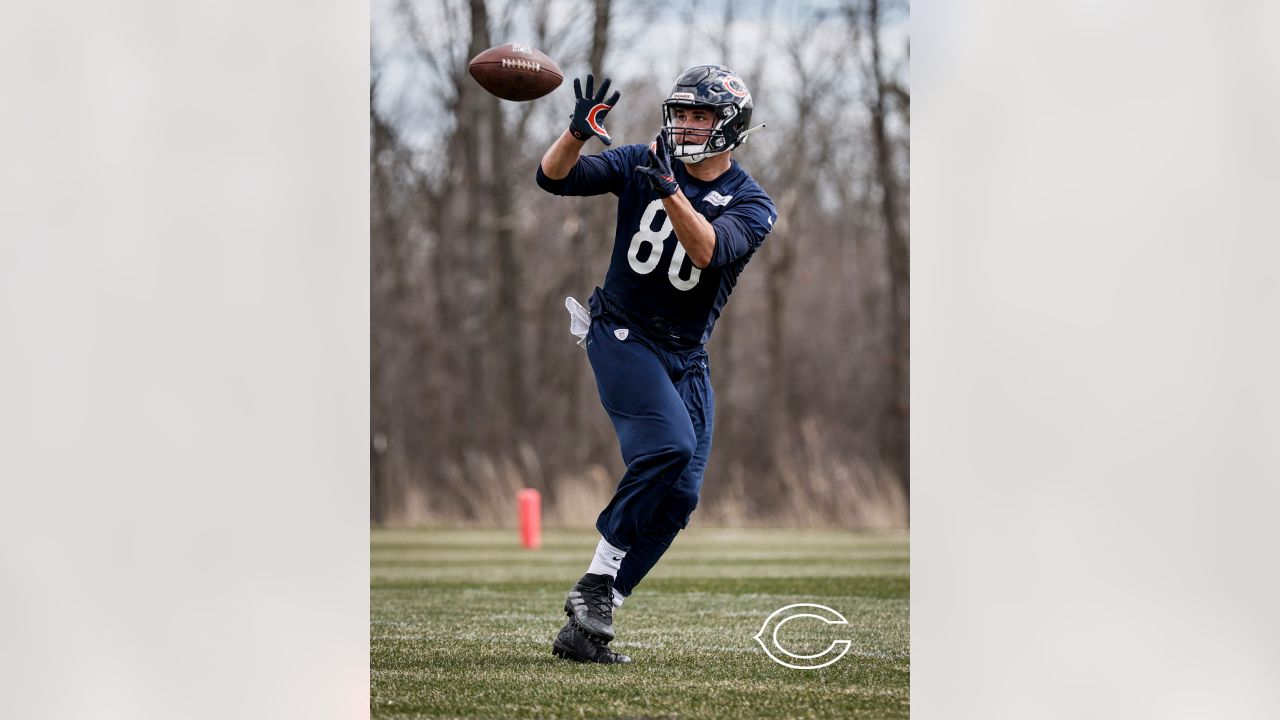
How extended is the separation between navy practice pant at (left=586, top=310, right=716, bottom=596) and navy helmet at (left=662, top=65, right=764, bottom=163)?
19.7 inches

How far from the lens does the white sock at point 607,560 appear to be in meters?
3.76

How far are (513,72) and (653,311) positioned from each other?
0.73 meters

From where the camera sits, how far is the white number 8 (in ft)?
12.6

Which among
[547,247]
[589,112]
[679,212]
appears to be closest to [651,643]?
[679,212]

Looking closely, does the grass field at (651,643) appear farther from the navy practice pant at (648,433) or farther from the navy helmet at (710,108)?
the navy helmet at (710,108)

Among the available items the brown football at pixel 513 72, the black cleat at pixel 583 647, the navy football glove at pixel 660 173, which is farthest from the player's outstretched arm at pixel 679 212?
the black cleat at pixel 583 647

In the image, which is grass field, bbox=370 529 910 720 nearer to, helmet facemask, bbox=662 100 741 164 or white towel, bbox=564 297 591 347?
white towel, bbox=564 297 591 347

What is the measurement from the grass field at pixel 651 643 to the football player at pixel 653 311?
0.92 ft

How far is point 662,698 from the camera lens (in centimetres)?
320

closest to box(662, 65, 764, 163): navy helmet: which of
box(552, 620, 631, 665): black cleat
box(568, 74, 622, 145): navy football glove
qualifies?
box(568, 74, 622, 145): navy football glove
